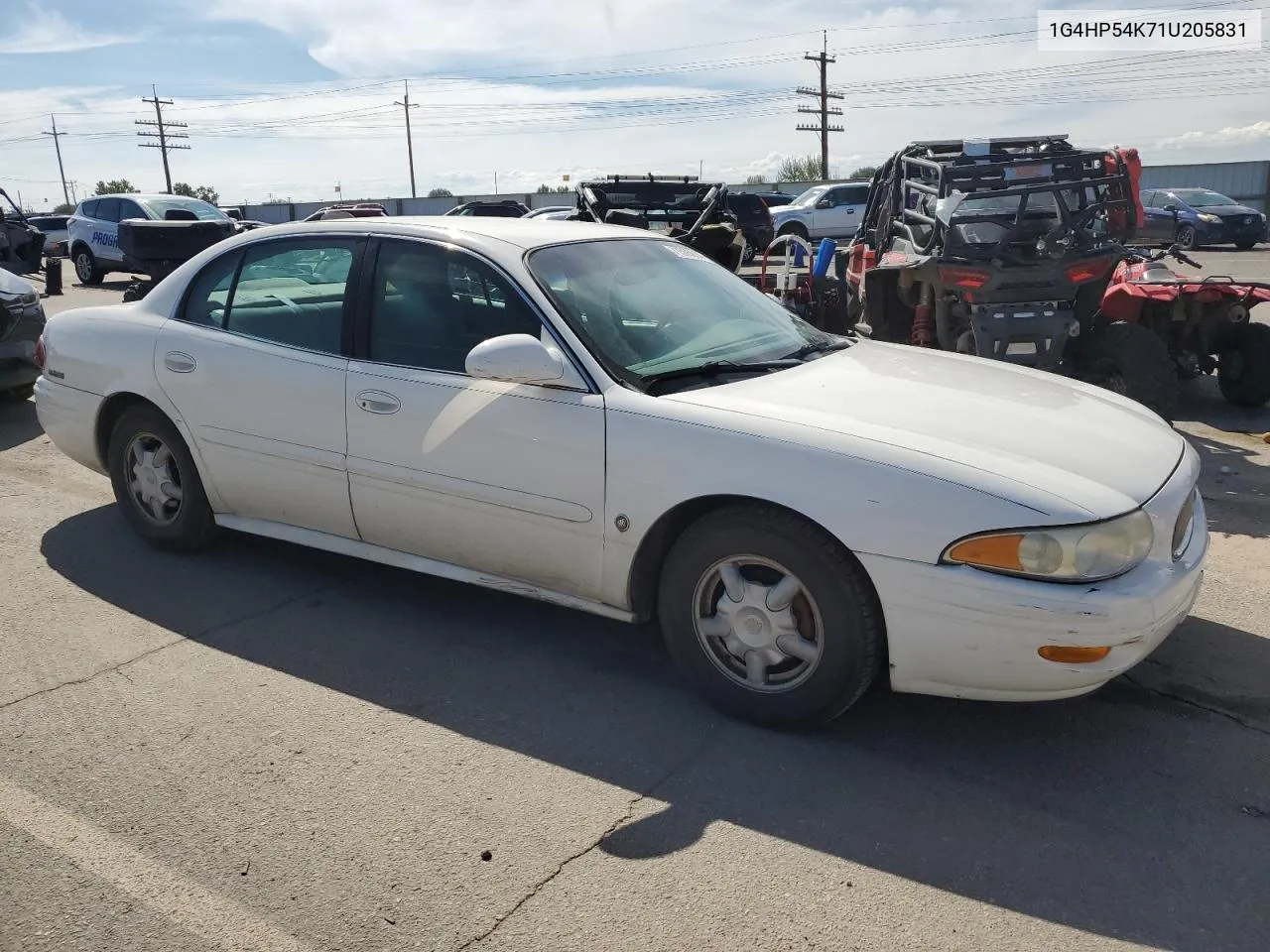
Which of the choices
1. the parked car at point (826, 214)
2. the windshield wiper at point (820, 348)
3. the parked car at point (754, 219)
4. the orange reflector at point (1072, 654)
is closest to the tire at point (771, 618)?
the orange reflector at point (1072, 654)

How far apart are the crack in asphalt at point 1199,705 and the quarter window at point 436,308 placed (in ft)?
7.83

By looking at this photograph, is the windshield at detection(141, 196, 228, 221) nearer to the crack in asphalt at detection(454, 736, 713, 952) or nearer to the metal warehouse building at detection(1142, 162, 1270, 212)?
the crack in asphalt at detection(454, 736, 713, 952)

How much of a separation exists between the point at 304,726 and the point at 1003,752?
85.6 inches

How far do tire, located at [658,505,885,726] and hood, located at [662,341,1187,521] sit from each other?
0.32 meters

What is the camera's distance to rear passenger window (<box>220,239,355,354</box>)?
4.22 m

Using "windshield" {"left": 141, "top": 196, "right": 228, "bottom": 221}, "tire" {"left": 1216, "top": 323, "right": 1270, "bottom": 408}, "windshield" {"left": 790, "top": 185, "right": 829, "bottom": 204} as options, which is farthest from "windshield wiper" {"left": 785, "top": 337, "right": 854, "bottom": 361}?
"windshield" {"left": 790, "top": 185, "right": 829, "bottom": 204}

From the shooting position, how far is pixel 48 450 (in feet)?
23.4

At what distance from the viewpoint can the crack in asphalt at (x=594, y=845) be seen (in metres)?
2.46

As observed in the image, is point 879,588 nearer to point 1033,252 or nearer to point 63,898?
point 63,898

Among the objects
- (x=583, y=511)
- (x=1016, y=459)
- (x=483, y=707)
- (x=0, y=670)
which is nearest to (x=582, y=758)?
(x=483, y=707)

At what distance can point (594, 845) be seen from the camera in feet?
9.14

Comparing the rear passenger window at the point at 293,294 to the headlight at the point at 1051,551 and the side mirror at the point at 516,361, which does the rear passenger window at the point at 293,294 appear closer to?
the side mirror at the point at 516,361

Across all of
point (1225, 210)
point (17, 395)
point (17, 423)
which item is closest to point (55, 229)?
point (17, 395)

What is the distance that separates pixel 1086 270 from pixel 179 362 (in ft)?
18.1
